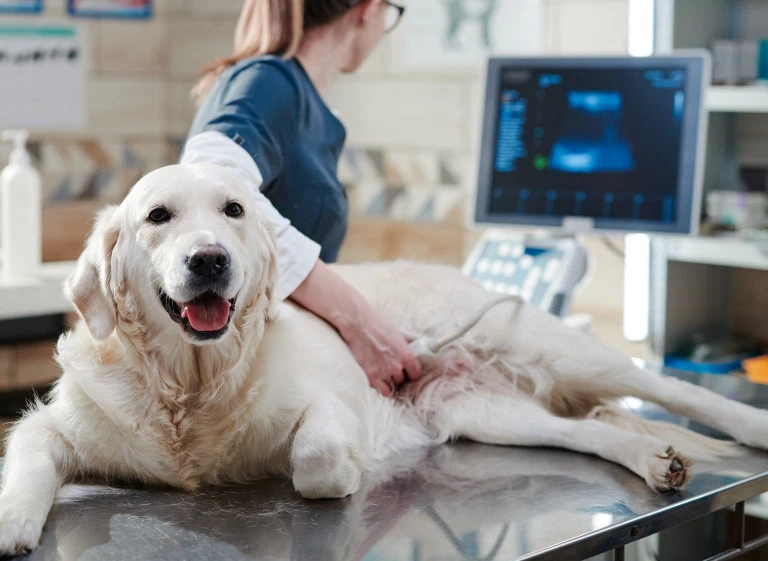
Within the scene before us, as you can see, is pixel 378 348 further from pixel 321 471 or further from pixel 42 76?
pixel 42 76

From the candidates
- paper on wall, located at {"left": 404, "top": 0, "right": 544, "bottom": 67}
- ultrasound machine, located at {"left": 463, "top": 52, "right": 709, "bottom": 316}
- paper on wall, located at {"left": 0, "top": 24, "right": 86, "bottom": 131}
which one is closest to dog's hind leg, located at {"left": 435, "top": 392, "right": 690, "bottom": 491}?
ultrasound machine, located at {"left": 463, "top": 52, "right": 709, "bottom": 316}

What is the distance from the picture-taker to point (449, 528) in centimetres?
111

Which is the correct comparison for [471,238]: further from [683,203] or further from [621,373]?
[621,373]

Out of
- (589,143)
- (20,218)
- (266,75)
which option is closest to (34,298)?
(20,218)

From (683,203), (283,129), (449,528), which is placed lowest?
(449,528)

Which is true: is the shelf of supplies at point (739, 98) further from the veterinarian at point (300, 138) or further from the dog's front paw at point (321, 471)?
the dog's front paw at point (321, 471)

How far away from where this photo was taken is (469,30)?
3.47m

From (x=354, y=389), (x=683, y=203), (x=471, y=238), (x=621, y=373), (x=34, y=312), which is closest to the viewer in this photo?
(x=354, y=389)

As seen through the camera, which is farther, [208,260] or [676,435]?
[676,435]

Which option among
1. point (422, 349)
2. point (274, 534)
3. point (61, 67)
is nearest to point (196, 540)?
point (274, 534)

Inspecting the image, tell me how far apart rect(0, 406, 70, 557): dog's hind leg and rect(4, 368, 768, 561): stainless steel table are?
26mm

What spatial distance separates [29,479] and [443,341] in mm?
668

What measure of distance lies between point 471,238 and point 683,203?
4.90 ft

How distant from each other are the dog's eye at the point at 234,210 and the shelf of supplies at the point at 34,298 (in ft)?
5.84
